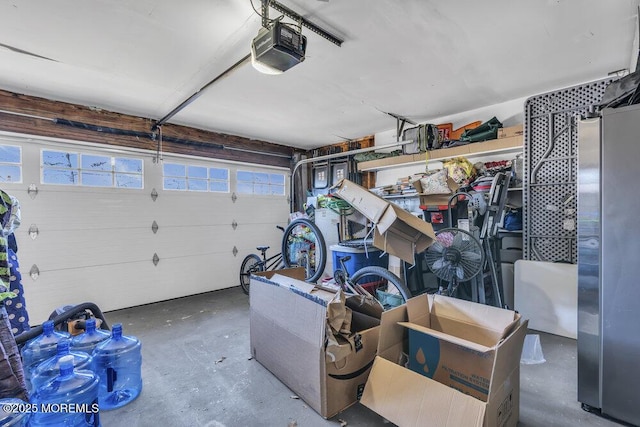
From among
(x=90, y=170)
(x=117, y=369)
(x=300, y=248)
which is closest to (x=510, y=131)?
(x=300, y=248)

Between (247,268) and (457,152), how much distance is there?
3.63 metres

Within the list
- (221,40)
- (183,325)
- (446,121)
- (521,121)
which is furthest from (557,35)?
(183,325)

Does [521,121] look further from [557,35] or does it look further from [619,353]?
[619,353]

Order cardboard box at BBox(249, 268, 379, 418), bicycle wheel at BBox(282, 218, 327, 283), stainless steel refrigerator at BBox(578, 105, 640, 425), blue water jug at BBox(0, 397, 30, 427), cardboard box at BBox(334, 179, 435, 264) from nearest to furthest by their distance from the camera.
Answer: blue water jug at BBox(0, 397, 30, 427) → stainless steel refrigerator at BBox(578, 105, 640, 425) → cardboard box at BBox(249, 268, 379, 418) → cardboard box at BBox(334, 179, 435, 264) → bicycle wheel at BBox(282, 218, 327, 283)

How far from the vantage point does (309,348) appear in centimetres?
174

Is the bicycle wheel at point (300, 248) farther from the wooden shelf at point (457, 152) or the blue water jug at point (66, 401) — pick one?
the blue water jug at point (66, 401)

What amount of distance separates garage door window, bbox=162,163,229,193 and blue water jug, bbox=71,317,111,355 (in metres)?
2.64

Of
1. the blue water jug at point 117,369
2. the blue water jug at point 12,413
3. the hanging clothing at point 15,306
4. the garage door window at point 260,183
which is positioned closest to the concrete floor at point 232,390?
the blue water jug at point 117,369

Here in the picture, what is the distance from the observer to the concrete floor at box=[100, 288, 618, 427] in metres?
1.70

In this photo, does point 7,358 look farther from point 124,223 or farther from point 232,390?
point 124,223

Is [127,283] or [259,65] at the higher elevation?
[259,65]

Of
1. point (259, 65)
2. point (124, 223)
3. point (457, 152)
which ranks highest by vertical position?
point (259, 65)

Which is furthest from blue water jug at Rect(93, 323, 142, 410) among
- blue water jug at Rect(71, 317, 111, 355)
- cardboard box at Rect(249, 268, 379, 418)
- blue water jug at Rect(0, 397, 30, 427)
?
cardboard box at Rect(249, 268, 379, 418)

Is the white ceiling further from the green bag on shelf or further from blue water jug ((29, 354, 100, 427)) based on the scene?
blue water jug ((29, 354, 100, 427))
